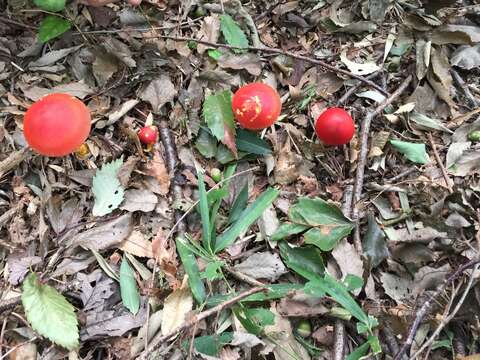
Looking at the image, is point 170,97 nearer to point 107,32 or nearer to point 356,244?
point 107,32

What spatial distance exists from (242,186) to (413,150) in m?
0.89

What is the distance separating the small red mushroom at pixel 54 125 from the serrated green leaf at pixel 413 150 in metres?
1.52

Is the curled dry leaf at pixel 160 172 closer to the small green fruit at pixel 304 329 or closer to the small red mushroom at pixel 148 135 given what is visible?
the small red mushroom at pixel 148 135

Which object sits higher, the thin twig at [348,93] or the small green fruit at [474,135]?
the thin twig at [348,93]

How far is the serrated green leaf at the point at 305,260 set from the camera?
2.12 meters

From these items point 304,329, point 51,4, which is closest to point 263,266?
point 304,329

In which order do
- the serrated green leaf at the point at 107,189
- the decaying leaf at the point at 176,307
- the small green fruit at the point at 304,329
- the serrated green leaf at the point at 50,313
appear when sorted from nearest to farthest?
the serrated green leaf at the point at 50,313 → the decaying leaf at the point at 176,307 → the small green fruit at the point at 304,329 → the serrated green leaf at the point at 107,189

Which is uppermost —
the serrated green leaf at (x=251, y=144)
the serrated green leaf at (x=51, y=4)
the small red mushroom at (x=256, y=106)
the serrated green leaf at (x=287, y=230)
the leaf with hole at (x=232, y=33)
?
the serrated green leaf at (x=51, y=4)

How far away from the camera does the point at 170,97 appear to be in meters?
2.44


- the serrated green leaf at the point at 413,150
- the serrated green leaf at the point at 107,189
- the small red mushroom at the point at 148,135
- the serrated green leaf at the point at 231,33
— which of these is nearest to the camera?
the serrated green leaf at the point at 107,189

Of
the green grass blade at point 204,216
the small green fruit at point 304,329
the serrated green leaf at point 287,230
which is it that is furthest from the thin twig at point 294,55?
the small green fruit at point 304,329

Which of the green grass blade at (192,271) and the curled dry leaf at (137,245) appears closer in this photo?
the green grass blade at (192,271)

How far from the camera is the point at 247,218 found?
2.18 m

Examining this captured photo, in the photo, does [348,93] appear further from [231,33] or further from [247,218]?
[247,218]
